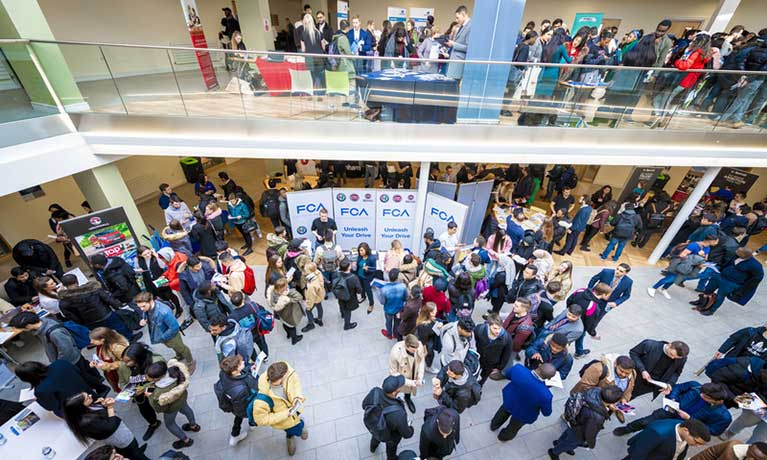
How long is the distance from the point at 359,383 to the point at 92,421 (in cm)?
308

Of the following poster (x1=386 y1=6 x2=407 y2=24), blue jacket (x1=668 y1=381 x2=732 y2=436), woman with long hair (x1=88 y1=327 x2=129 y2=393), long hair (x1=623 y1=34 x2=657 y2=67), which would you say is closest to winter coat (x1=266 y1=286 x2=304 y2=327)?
woman with long hair (x1=88 y1=327 x2=129 y2=393)

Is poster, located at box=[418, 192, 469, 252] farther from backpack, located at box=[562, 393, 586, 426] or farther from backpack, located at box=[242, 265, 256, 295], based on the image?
backpack, located at box=[562, 393, 586, 426]

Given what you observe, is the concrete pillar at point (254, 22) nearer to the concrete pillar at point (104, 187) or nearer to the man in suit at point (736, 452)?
the concrete pillar at point (104, 187)

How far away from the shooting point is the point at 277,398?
316 cm

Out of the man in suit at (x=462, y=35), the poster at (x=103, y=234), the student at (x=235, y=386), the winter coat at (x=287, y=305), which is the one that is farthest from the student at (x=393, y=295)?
the poster at (x=103, y=234)

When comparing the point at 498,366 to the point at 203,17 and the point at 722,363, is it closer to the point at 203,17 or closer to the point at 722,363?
the point at 722,363

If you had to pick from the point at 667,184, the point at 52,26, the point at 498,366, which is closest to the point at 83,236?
the point at 52,26

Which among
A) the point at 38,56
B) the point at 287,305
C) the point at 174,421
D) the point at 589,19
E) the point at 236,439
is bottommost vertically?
the point at 236,439

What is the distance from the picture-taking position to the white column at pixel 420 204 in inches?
262

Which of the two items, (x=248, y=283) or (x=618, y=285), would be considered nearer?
(x=248, y=283)

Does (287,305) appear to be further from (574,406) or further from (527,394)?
(574,406)

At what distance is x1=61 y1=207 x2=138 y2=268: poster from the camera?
548 cm

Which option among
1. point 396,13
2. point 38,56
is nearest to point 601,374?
point 38,56

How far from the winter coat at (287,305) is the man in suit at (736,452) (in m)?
4.73
